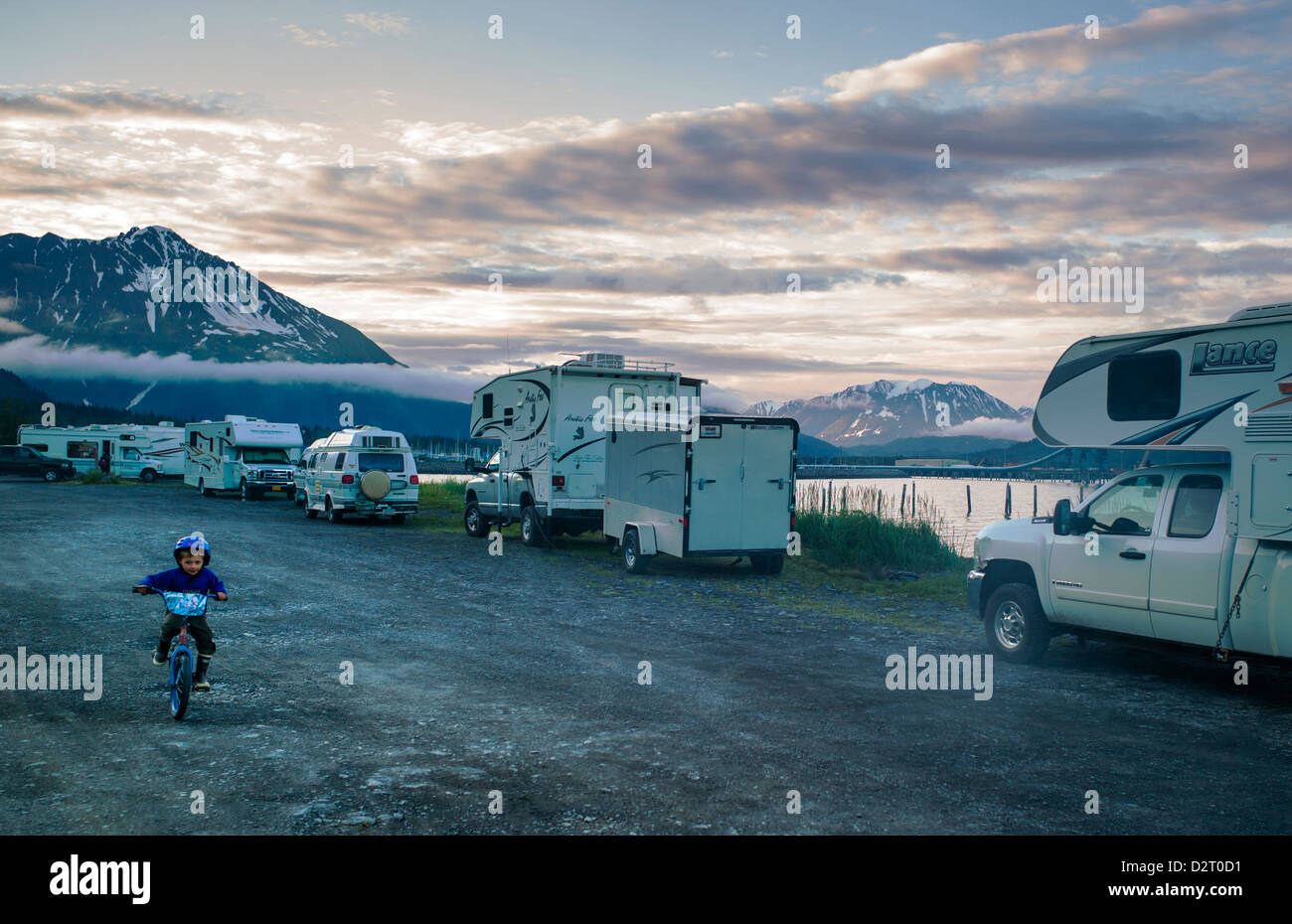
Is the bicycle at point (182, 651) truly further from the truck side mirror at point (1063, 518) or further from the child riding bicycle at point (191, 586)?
the truck side mirror at point (1063, 518)

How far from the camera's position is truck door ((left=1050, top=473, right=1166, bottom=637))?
9383 mm

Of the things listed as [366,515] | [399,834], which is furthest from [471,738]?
[366,515]

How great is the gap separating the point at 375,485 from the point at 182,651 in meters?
20.0

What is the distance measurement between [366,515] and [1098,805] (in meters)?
25.8

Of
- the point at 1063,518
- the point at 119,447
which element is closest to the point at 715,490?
the point at 1063,518

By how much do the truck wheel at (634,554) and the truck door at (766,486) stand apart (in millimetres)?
1832

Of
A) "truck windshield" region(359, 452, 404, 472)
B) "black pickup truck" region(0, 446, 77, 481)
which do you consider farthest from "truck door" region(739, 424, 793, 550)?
"black pickup truck" region(0, 446, 77, 481)

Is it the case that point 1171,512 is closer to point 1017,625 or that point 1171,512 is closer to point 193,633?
point 1017,625

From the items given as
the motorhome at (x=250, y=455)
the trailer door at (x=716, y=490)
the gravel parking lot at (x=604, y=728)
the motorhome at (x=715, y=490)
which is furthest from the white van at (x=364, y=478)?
the trailer door at (x=716, y=490)

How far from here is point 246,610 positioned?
42.5 feet

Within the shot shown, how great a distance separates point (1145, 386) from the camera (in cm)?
941

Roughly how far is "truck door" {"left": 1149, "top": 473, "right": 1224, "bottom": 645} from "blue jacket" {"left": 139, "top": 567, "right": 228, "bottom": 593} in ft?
26.6

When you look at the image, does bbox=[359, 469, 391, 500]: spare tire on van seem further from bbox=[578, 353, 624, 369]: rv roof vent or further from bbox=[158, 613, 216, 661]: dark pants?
bbox=[158, 613, 216, 661]: dark pants
